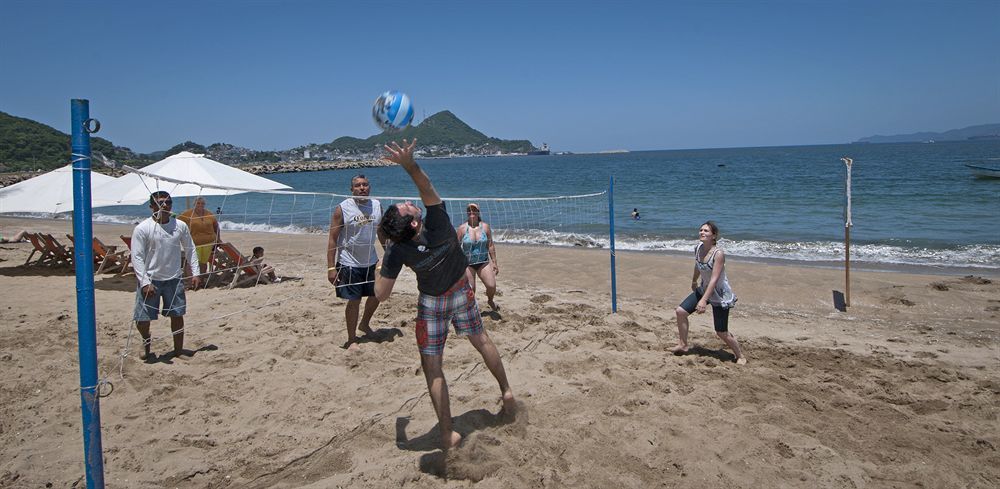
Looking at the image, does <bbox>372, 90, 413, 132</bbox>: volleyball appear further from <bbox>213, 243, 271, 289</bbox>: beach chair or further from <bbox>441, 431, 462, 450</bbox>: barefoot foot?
<bbox>213, 243, 271, 289</bbox>: beach chair

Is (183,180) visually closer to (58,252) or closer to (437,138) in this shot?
(58,252)

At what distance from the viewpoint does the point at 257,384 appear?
15.1 ft

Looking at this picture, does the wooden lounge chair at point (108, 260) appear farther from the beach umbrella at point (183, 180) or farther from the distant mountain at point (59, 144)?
the distant mountain at point (59, 144)

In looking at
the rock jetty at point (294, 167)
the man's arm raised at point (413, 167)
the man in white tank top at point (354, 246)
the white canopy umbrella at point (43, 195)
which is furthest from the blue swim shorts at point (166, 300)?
the rock jetty at point (294, 167)

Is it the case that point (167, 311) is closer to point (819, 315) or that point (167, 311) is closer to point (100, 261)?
point (100, 261)

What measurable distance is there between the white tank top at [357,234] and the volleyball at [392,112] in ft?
3.72

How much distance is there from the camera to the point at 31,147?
4872cm

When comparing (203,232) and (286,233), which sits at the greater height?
(203,232)

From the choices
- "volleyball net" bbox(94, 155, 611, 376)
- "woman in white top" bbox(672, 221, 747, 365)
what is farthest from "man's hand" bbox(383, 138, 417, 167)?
"woman in white top" bbox(672, 221, 747, 365)

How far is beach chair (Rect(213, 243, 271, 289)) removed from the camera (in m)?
8.62

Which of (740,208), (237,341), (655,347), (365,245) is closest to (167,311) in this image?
(237,341)

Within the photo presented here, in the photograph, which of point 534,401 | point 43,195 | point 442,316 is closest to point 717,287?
point 534,401

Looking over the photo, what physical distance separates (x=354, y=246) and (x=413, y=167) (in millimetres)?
2293

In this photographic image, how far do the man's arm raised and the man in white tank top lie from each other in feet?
6.71
